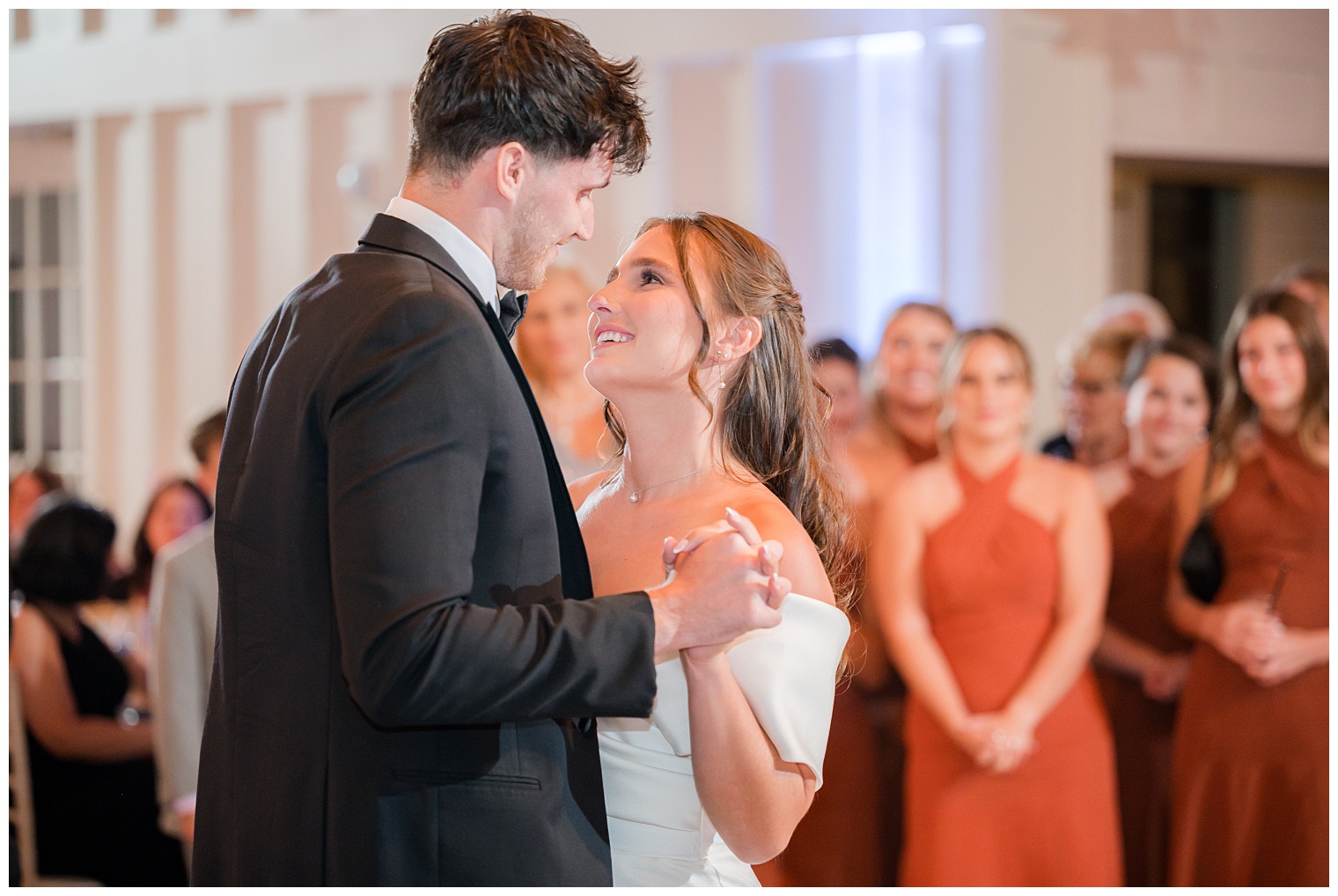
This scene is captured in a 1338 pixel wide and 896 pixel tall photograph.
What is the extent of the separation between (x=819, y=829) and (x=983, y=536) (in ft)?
3.20

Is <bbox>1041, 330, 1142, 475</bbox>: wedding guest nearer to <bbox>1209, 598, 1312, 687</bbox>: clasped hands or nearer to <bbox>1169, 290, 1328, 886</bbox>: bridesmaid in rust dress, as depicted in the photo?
<bbox>1169, 290, 1328, 886</bbox>: bridesmaid in rust dress

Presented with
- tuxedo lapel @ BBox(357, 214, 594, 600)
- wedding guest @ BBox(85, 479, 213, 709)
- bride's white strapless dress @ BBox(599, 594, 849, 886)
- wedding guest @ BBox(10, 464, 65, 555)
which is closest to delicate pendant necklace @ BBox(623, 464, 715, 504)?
bride's white strapless dress @ BBox(599, 594, 849, 886)

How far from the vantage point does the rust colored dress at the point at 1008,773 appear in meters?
3.55

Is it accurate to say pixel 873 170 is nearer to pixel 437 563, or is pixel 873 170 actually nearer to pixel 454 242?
pixel 454 242

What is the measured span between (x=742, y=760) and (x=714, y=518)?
1.18 ft

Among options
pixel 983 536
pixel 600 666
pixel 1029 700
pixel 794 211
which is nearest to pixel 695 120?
pixel 794 211

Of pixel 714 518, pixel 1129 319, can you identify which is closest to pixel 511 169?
pixel 714 518

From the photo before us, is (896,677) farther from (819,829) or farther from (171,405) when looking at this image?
(171,405)

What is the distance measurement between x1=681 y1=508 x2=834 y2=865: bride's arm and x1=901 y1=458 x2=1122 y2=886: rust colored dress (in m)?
1.89

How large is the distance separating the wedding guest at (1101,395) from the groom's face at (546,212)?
3098mm

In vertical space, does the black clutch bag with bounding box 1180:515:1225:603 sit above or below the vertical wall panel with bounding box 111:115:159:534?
below

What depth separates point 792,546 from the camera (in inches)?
72.1

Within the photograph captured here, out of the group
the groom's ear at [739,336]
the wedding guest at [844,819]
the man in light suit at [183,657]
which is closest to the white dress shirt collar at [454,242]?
the groom's ear at [739,336]

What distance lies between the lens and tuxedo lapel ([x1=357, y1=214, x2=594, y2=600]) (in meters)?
1.49
